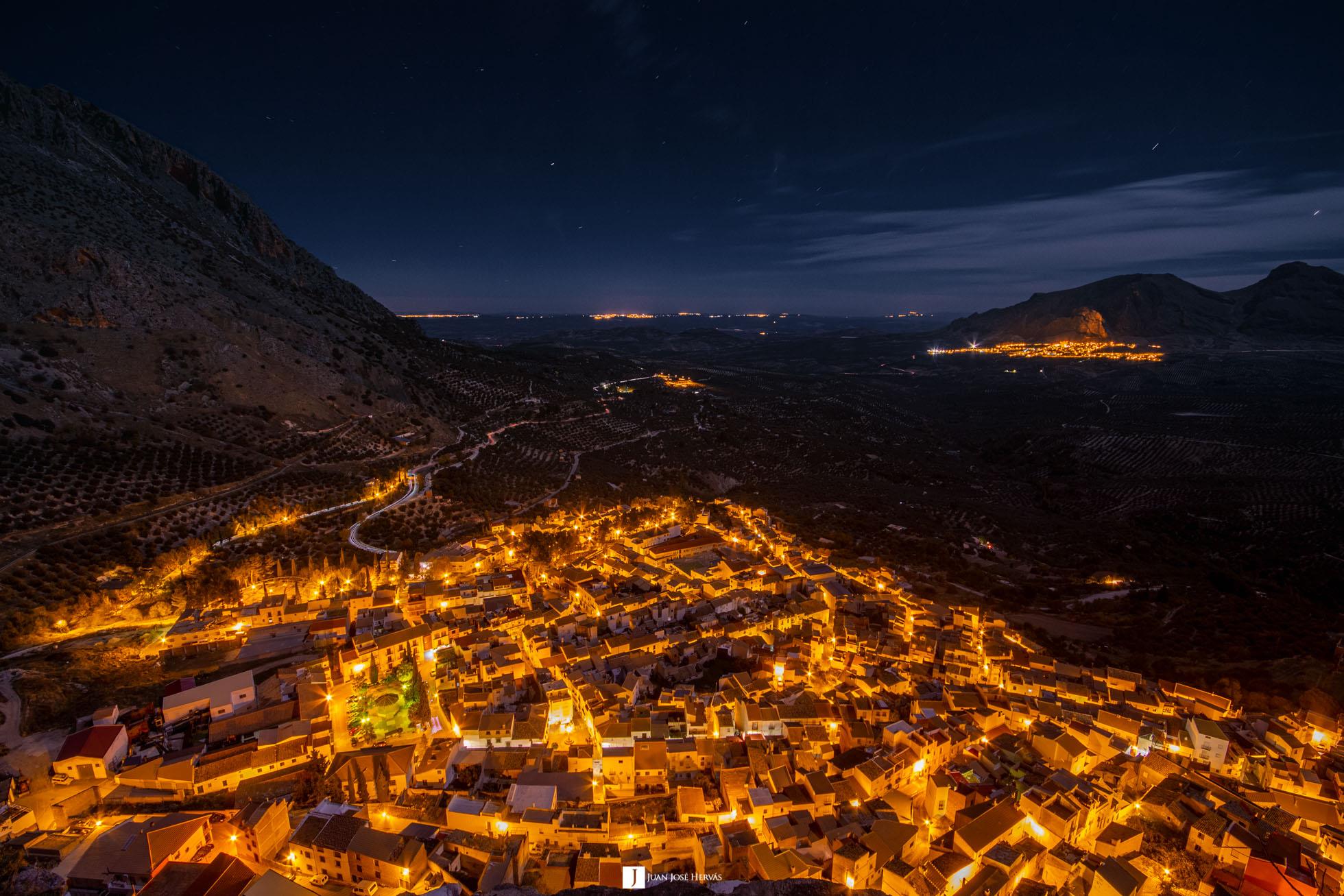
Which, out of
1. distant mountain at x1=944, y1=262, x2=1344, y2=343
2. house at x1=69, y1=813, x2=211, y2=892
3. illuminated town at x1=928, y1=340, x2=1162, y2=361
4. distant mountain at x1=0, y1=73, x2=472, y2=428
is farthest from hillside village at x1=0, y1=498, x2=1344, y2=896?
distant mountain at x1=944, y1=262, x2=1344, y2=343

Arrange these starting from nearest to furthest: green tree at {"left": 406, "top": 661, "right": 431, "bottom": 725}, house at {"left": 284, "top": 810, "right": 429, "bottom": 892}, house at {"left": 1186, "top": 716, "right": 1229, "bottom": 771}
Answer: house at {"left": 284, "top": 810, "right": 429, "bottom": 892}, house at {"left": 1186, "top": 716, "right": 1229, "bottom": 771}, green tree at {"left": 406, "top": 661, "right": 431, "bottom": 725}

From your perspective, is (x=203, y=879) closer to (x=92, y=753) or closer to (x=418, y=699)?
(x=92, y=753)

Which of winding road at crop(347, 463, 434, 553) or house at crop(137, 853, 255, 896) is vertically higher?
winding road at crop(347, 463, 434, 553)

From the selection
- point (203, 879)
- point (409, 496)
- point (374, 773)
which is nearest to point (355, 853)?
point (203, 879)

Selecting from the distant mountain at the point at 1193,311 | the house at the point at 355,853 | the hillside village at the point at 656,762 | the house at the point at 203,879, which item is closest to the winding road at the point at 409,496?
the hillside village at the point at 656,762

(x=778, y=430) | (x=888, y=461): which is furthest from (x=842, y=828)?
(x=778, y=430)

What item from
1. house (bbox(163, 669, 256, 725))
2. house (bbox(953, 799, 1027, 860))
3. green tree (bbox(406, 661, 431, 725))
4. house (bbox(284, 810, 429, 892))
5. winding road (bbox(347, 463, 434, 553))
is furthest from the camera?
winding road (bbox(347, 463, 434, 553))

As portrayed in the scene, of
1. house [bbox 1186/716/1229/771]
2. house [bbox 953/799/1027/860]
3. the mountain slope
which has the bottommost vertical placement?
house [bbox 1186/716/1229/771]

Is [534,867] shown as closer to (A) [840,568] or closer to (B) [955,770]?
(B) [955,770]

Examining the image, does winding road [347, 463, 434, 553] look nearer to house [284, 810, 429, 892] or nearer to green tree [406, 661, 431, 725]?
green tree [406, 661, 431, 725]
